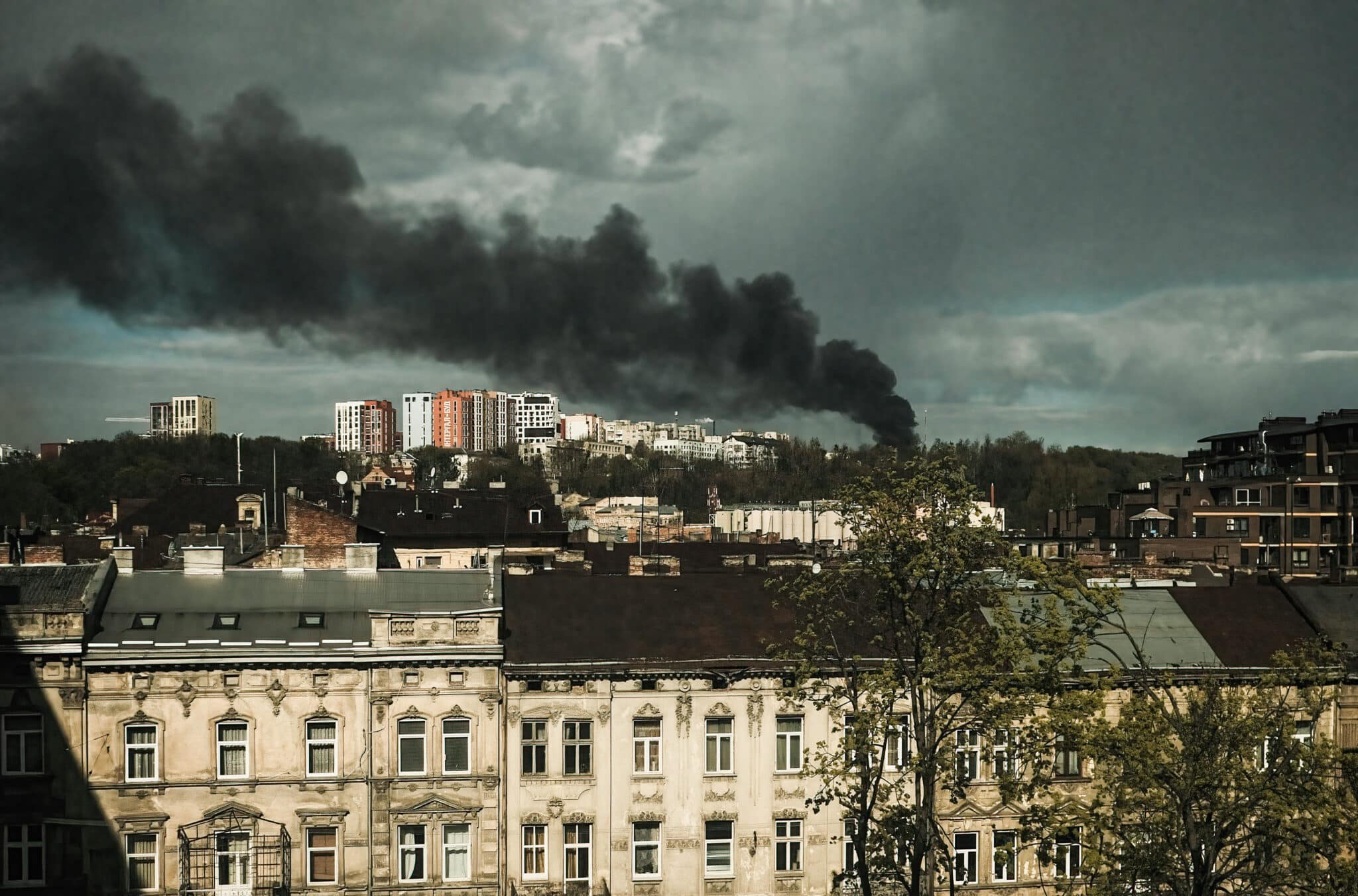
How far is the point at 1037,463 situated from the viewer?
16962 cm

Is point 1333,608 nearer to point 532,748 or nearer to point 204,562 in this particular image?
point 532,748

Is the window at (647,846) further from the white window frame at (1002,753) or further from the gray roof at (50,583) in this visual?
the gray roof at (50,583)

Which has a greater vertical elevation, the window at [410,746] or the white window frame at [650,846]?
the window at [410,746]

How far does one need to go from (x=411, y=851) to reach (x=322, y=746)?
11.5 feet

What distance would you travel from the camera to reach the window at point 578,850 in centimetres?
3672

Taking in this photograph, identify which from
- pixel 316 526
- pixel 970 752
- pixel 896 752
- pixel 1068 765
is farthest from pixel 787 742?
pixel 316 526

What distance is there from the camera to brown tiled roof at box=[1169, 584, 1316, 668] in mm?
41406

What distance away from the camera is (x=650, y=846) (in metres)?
37.2

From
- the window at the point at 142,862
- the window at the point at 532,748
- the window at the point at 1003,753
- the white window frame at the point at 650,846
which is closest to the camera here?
the window at the point at 1003,753

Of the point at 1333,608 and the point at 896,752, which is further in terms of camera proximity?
the point at 1333,608

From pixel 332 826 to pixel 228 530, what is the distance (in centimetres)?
4553

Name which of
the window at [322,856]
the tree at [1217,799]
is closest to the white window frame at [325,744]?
the window at [322,856]

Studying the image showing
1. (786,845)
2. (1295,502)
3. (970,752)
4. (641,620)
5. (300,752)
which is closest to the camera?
(970,752)

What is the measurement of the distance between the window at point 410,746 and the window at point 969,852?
14.1m
